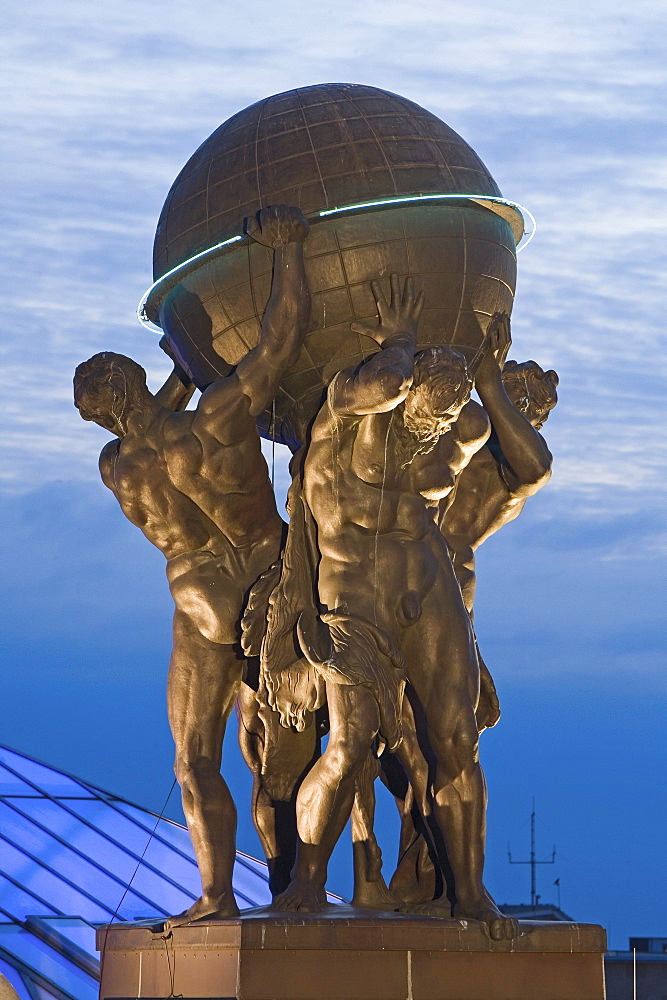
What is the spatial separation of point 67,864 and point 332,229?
12689 mm

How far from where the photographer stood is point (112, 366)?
39.5ft

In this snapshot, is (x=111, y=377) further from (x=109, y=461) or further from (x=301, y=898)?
(x=301, y=898)

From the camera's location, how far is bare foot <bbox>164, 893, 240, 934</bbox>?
11.2 meters

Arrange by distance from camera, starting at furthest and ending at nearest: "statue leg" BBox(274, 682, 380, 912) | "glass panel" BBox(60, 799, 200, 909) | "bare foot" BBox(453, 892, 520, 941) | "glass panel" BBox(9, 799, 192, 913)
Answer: "glass panel" BBox(60, 799, 200, 909), "glass panel" BBox(9, 799, 192, 913), "statue leg" BBox(274, 682, 380, 912), "bare foot" BBox(453, 892, 520, 941)

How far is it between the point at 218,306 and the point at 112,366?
0.78 meters

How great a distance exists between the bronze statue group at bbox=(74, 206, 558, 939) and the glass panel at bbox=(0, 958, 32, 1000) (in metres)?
6.79

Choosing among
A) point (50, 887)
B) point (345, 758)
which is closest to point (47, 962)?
point (50, 887)

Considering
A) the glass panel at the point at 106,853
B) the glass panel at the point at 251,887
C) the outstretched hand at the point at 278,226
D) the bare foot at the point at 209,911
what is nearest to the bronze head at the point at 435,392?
the outstretched hand at the point at 278,226

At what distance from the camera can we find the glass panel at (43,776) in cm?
2544

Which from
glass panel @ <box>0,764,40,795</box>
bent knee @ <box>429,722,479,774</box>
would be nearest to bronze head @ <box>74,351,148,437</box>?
bent knee @ <box>429,722,479,774</box>

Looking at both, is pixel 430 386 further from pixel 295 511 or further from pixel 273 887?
pixel 273 887

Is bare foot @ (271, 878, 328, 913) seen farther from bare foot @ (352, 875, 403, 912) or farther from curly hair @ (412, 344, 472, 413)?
curly hair @ (412, 344, 472, 413)

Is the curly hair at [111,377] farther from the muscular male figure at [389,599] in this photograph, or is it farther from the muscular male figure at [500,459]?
the muscular male figure at [500,459]

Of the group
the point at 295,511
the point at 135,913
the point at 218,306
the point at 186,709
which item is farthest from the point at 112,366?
the point at 135,913
